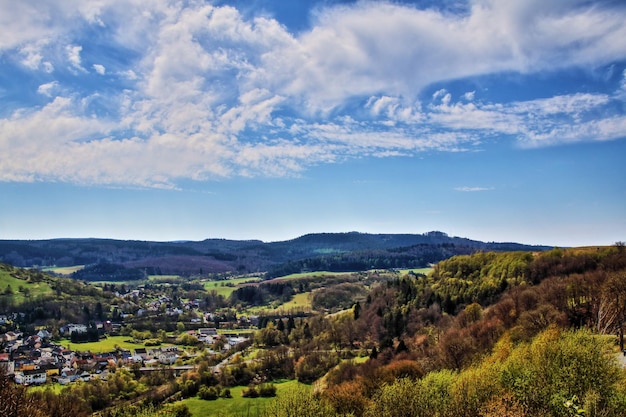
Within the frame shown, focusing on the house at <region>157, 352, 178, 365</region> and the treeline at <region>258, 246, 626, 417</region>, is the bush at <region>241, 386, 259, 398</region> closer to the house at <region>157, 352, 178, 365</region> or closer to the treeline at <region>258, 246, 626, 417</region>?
the treeline at <region>258, 246, 626, 417</region>

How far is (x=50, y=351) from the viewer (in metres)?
108

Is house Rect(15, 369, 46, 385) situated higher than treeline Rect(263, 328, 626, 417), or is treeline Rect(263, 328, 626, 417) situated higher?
treeline Rect(263, 328, 626, 417)

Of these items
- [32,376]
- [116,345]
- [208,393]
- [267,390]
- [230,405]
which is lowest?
[116,345]

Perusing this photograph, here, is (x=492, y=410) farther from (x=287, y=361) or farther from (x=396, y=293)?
(x=396, y=293)

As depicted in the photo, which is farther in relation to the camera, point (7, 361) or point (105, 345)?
point (105, 345)

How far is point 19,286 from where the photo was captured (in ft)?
598

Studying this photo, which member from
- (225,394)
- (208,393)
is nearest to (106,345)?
(208,393)

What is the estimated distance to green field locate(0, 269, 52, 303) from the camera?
17275cm

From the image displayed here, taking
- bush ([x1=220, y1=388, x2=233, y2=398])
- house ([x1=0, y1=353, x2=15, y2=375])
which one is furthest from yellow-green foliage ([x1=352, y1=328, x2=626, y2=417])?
house ([x1=0, y1=353, x2=15, y2=375])

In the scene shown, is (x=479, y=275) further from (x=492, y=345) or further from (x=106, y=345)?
(x=106, y=345)

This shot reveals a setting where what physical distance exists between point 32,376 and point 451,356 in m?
75.4

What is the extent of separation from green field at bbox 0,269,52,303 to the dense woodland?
95934 mm

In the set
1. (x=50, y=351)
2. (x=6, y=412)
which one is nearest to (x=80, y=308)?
(x=50, y=351)

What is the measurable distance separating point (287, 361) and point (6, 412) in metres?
58.3
